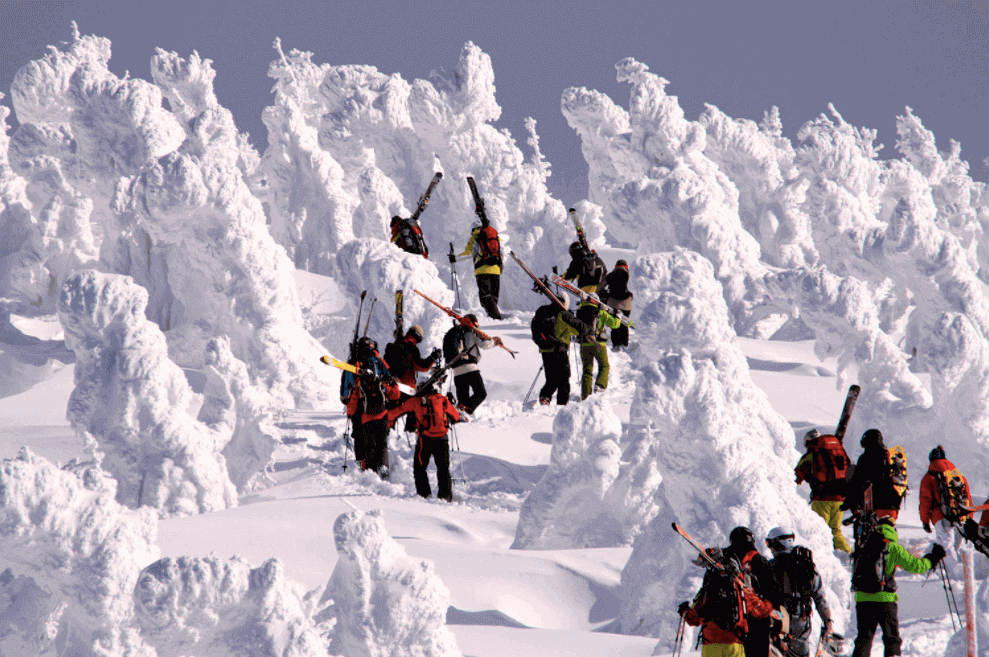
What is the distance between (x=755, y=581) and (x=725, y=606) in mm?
320

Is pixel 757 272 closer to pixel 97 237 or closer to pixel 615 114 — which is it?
pixel 615 114

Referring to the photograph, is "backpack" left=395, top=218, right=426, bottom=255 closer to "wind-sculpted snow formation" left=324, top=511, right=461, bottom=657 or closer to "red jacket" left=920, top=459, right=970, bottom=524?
"wind-sculpted snow formation" left=324, top=511, right=461, bottom=657

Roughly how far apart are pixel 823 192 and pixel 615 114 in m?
9.13

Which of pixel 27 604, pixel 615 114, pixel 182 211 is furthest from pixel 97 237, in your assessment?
pixel 27 604

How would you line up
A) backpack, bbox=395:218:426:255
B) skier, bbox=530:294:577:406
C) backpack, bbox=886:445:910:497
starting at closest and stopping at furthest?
backpack, bbox=886:445:910:497 → skier, bbox=530:294:577:406 → backpack, bbox=395:218:426:255

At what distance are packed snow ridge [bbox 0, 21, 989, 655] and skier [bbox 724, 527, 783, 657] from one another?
11.1 ft

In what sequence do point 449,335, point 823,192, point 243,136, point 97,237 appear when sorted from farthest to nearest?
point 243,136 < point 97,237 < point 823,192 < point 449,335

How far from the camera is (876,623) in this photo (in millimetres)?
7461

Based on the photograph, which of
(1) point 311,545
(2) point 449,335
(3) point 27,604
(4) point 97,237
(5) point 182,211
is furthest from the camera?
(4) point 97,237

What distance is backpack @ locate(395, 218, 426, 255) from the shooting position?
1780 cm

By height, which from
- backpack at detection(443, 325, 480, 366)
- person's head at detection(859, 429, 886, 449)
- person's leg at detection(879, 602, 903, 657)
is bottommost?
person's leg at detection(879, 602, 903, 657)

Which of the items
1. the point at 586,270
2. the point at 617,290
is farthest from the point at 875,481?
the point at 586,270

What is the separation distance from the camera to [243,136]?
53.0 m

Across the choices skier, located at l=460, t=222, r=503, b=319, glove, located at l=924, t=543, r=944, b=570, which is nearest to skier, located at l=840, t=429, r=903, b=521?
glove, located at l=924, t=543, r=944, b=570
